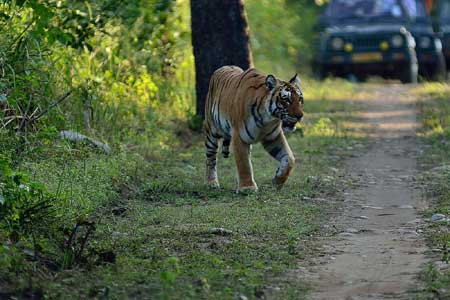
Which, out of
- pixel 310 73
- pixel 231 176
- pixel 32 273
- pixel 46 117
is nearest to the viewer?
pixel 32 273

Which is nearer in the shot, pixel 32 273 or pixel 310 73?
pixel 32 273

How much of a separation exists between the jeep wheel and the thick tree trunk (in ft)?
28.4

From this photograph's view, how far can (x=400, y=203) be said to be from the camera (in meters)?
9.17

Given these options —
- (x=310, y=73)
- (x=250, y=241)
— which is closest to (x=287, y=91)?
(x=250, y=241)

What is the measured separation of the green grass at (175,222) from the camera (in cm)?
622

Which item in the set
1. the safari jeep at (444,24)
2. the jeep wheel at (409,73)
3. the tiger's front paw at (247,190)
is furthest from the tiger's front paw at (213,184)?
the safari jeep at (444,24)

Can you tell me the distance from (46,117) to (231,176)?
6.37 ft

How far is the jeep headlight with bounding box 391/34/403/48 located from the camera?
21.3 m

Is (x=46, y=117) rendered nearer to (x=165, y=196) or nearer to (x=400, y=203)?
(x=165, y=196)

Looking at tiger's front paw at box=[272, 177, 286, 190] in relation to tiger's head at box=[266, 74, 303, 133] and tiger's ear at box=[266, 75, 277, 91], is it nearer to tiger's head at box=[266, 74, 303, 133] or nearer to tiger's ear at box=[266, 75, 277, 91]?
tiger's head at box=[266, 74, 303, 133]

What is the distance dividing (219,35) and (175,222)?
18.1 ft

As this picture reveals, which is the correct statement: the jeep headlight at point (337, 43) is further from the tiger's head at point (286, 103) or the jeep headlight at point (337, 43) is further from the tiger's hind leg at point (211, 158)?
the tiger's head at point (286, 103)

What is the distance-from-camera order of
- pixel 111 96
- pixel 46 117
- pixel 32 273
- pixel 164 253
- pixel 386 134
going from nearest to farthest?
pixel 32 273 → pixel 164 253 → pixel 46 117 → pixel 111 96 → pixel 386 134

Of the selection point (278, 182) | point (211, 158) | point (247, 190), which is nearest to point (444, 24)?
point (211, 158)
